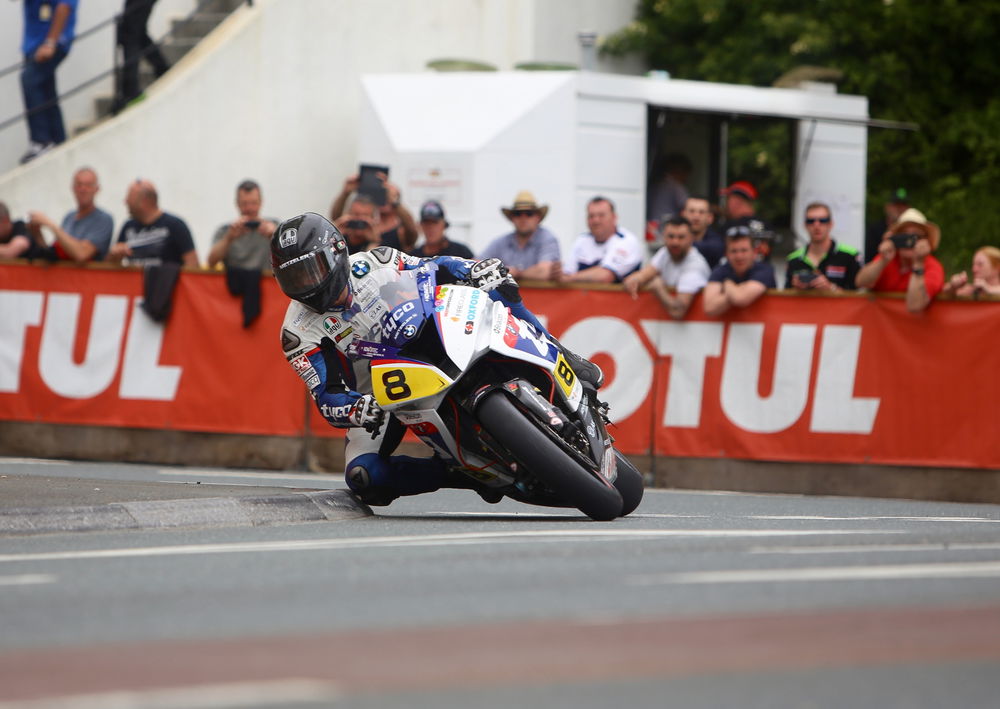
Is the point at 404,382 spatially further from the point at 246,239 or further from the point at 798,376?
the point at 246,239

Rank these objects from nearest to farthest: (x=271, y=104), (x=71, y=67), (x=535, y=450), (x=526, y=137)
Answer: (x=535, y=450), (x=526, y=137), (x=271, y=104), (x=71, y=67)

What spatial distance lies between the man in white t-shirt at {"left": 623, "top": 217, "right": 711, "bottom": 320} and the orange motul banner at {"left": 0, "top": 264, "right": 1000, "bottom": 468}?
0.41ft

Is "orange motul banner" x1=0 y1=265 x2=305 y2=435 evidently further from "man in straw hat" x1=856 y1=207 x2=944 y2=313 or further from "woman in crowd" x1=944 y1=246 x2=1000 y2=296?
"woman in crowd" x1=944 y1=246 x2=1000 y2=296

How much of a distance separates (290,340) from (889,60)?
749 inches

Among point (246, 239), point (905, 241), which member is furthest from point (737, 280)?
point (246, 239)

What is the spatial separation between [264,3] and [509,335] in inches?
535

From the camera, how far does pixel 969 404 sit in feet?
42.2

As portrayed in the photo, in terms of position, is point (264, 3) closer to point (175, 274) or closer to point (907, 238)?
point (175, 274)

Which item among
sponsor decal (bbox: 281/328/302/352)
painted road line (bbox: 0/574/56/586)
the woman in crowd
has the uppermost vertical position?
the woman in crowd

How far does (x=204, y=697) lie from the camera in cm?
429

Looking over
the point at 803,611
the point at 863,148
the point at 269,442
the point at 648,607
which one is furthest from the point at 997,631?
the point at 863,148

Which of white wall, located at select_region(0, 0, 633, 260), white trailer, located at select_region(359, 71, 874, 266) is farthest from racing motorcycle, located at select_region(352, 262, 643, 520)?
white wall, located at select_region(0, 0, 633, 260)

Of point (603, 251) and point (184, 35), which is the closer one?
point (603, 251)

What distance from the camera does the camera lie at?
42.6 ft
